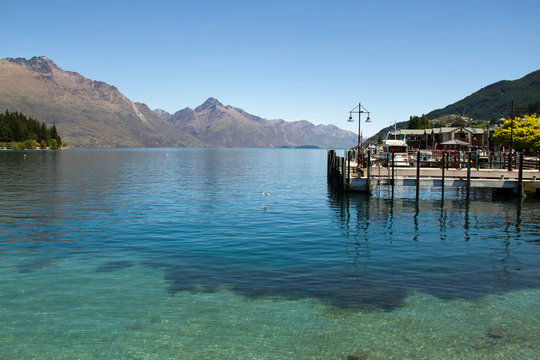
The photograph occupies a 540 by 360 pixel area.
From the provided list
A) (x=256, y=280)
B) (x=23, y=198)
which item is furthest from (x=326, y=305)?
(x=23, y=198)

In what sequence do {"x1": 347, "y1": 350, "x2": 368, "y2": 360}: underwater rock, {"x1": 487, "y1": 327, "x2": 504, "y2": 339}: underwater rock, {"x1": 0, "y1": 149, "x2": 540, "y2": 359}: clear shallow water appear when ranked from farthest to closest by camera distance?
{"x1": 487, "y1": 327, "x2": 504, "y2": 339}: underwater rock, {"x1": 0, "y1": 149, "x2": 540, "y2": 359}: clear shallow water, {"x1": 347, "y1": 350, "x2": 368, "y2": 360}: underwater rock

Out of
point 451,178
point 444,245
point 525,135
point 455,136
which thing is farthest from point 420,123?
point 444,245

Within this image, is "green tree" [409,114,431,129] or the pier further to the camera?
"green tree" [409,114,431,129]

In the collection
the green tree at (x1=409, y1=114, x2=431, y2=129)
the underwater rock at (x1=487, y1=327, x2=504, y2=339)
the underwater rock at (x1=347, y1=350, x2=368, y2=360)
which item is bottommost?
the underwater rock at (x1=347, y1=350, x2=368, y2=360)

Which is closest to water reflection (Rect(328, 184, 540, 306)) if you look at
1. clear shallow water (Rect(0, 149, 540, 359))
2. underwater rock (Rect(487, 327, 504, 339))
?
clear shallow water (Rect(0, 149, 540, 359))

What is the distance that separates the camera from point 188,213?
29.0 m

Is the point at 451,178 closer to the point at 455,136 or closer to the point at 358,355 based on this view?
the point at 358,355

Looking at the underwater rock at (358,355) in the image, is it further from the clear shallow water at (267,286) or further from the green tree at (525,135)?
the green tree at (525,135)

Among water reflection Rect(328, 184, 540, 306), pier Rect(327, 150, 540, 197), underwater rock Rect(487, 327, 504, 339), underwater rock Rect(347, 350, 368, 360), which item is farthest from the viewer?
pier Rect(327, 150, 540, 197)

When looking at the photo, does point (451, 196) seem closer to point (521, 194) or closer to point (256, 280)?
point (521, 194)

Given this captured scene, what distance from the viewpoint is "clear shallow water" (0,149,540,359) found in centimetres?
1014

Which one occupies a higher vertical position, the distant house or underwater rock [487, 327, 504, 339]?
the distant house

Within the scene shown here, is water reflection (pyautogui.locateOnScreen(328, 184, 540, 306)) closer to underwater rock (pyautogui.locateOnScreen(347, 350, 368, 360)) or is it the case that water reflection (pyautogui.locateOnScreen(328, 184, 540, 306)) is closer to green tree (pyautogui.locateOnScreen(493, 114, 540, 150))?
underwater rock (pyautogui.locateOnScreen(347, 350, 368, 360))

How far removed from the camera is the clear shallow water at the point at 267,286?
1014 cm
